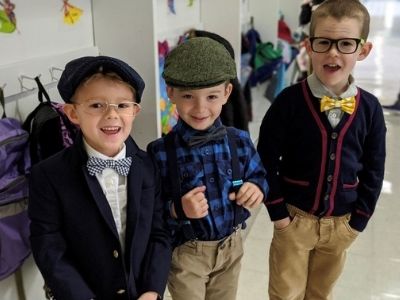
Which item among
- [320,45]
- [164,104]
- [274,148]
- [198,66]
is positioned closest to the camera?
[198,66]

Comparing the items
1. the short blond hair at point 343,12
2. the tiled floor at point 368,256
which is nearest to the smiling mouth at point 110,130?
the short blond hair at point 343,12

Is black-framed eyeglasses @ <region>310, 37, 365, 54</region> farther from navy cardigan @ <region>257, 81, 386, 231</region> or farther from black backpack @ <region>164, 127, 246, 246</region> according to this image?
black backpack @ <region>164, 127, 246, 246</region>

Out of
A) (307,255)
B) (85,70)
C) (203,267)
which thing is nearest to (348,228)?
(307,255)

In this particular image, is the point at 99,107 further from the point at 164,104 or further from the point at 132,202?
the point at 164,104

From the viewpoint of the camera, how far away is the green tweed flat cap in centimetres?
112

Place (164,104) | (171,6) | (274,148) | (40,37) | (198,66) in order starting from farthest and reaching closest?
1. (171,6)
2. (164,104)
3. (40,37)
4. (274,148)
5. (198,66)

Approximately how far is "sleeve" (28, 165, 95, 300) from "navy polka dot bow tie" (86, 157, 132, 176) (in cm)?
10

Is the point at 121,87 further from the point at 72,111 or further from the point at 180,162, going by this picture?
the point at 180,162

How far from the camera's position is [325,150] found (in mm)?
1385

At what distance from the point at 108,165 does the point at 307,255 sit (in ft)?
2.78

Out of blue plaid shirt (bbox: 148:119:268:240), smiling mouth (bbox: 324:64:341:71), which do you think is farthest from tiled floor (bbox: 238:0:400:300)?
smiling mouth (bbox: 324:64:341:71)

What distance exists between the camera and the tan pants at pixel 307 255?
58.4 inches

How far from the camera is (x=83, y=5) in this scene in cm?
173

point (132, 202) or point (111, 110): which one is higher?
point (111, 110)
